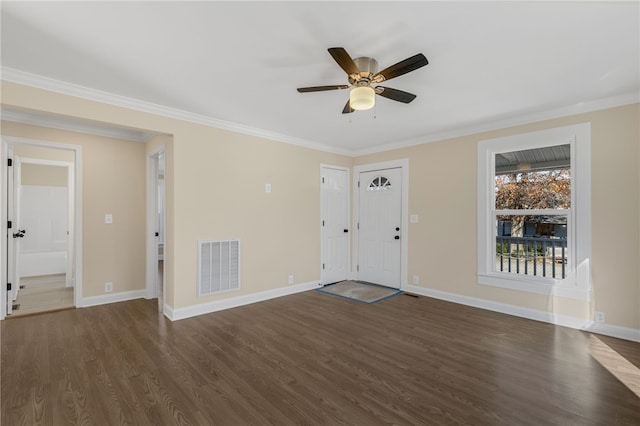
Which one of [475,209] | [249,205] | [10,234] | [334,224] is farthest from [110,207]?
[475,209]

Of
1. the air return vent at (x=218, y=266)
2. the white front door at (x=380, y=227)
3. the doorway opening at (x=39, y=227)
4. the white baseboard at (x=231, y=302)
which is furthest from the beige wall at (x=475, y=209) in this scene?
the doorway opening at (x=39, y=227)

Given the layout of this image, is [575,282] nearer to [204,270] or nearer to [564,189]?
[564,189]

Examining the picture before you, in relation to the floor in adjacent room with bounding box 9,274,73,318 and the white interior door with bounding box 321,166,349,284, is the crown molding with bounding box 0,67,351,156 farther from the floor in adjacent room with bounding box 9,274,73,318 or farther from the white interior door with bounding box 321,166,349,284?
the floor in adjacent room with bounding box 9,274,73,318

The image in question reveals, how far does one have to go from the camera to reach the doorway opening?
3637 millimetres

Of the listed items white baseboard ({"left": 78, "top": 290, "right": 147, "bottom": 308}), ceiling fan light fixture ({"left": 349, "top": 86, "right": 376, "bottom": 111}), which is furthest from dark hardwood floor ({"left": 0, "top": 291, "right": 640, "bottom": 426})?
ceiling fan light fixture ({"left": 349, "top": 86, "right": 376, "bottom": 111})

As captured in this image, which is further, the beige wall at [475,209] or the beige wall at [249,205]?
the beige wall at [249,205]

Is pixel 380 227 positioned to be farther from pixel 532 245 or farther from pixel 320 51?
pixel 320 51

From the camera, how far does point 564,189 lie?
3484 mm

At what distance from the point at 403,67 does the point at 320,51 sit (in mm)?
634

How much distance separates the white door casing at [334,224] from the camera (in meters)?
5.31

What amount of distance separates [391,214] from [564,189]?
2337mm

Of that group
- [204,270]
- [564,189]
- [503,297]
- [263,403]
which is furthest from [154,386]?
[564,189]

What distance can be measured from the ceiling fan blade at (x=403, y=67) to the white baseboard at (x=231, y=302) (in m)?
3.29

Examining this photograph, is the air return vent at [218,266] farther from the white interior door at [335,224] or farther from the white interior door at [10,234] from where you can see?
the white interior door at [10,234]
